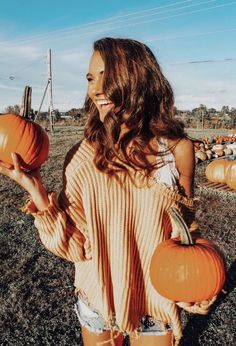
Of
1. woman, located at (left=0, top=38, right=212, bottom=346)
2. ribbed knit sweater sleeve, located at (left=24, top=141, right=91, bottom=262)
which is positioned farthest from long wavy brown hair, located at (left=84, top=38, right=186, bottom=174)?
ribbed knit sweater sleeve, located at (left=24, top=141, right=91, bottom=262)

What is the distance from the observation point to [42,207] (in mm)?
1818

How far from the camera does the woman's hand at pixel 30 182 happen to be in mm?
1819

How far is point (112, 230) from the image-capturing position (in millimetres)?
1845

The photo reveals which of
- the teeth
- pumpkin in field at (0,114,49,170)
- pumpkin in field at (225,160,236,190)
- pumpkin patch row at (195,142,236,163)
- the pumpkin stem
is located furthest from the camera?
pumpkin patch row at (195,142,236,163)

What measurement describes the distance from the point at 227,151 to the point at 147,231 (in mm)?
10655

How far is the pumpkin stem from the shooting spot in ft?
5.73

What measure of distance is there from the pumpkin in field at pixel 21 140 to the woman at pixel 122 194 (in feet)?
0.75

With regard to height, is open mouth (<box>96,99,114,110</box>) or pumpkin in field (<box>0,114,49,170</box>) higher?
open mouth (<box>96,99,114,110</box>)

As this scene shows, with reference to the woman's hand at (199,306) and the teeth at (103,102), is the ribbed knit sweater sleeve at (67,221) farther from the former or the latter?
the woman's hand at (199,306)

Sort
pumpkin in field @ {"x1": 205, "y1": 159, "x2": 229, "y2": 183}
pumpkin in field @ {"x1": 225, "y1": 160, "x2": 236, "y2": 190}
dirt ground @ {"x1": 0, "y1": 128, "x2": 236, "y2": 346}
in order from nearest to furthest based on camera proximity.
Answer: dirt ground @ {"x1": 0, "y1": 128, "x2": 236, "y2": 346} < pumpkin in field @ {"x1": 225, "y1": 160, "x2": 236, "y2": 190} < pumpkin in field @ {"x1": 205, "y1": 159, "x2": 229, "y2": 183}

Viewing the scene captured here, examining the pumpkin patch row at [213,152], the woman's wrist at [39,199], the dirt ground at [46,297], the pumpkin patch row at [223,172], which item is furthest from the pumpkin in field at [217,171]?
the woman's wrist at [39,199]

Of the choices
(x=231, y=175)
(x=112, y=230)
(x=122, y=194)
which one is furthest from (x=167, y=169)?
(x=231, y=175)

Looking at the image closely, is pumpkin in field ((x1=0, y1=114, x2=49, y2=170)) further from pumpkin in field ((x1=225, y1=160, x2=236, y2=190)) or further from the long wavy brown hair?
pumpkin in field ((x1=225, y1=160, x2=236, y2=190))

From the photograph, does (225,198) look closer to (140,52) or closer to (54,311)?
(54,311)
